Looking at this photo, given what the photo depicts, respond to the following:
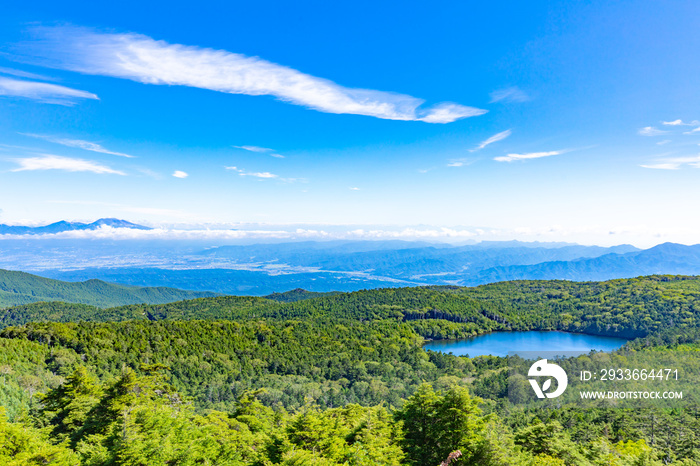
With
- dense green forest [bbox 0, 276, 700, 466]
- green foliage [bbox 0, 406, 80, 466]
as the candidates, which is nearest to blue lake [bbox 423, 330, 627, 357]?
dense green forest [bbox 0, 276, 700, 466]

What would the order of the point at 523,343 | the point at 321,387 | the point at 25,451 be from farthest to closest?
the point at 523,343, the point at 321,387, the point at 25,451

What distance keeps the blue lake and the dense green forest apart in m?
7.14

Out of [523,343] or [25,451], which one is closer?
[25,451]

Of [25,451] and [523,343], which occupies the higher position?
[25,451]

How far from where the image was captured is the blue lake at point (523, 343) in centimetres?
12331

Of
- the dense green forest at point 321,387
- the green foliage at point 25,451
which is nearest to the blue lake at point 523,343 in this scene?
the dense green forest at point 321,387

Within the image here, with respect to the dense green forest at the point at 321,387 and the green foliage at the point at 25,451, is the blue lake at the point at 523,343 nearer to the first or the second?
the dense green forest at the point at 321,387

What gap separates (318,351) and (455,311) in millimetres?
87904

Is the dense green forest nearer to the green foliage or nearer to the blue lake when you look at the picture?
the green foliage

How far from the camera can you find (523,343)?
136000mm

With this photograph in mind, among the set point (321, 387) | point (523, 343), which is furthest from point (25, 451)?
point (523, 343)

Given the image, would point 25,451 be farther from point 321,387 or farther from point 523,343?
point 523,343

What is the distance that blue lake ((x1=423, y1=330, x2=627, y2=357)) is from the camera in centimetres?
12331

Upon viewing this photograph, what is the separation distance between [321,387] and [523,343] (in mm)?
93169
